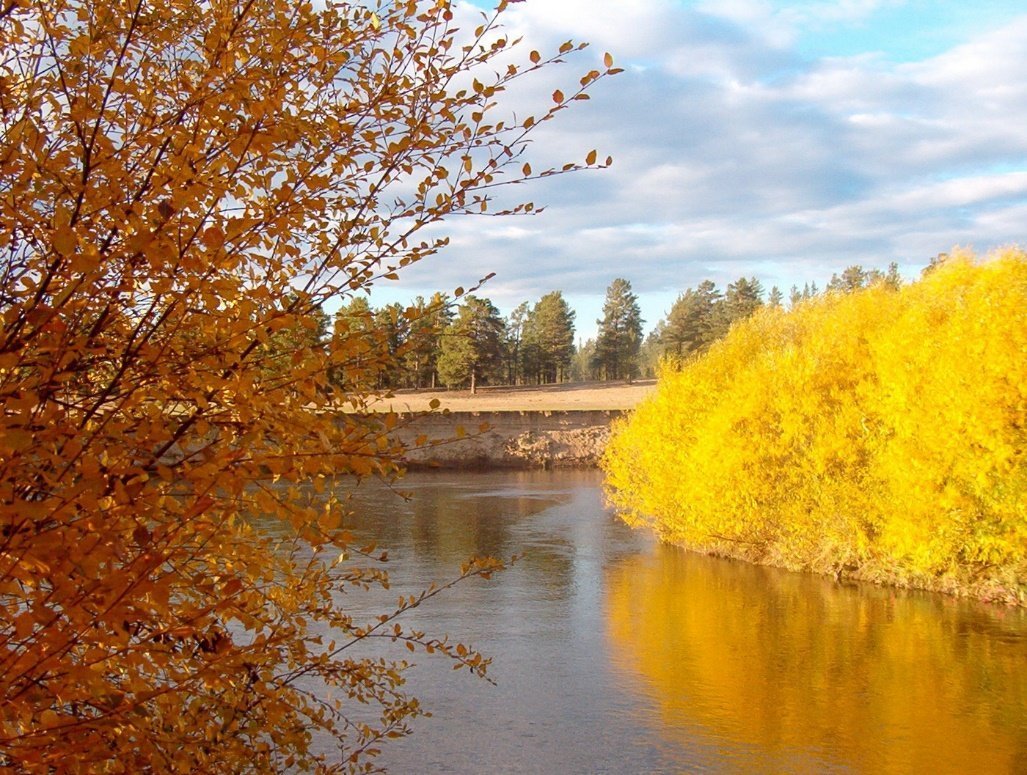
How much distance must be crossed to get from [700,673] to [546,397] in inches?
2438

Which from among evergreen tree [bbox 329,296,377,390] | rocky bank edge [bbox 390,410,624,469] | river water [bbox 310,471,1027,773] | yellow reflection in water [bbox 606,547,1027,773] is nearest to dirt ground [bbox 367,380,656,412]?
rocky bank edge [bbox 390,410,624,469]

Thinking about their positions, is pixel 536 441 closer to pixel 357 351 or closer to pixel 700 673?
pixel 700 673

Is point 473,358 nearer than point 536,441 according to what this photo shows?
No

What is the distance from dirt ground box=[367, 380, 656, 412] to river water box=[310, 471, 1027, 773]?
4161 centimetres

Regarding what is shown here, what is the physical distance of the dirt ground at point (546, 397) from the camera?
68.5 metres

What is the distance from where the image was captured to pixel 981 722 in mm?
12867

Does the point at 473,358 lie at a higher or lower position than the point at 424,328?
higher

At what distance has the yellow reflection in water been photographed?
12.0 metres

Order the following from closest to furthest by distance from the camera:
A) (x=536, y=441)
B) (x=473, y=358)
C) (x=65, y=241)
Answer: (x=65, y=241), (x=536, y=441), (x=473, y=358)

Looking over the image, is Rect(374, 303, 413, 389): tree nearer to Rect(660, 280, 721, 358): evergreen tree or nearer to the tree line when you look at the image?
the tree line

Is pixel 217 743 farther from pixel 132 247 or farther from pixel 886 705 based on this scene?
pixel 886 705

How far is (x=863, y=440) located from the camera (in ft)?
75.3

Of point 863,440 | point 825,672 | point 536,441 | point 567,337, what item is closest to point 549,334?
point 567,337

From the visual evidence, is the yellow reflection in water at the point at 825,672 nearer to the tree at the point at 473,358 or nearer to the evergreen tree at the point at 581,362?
the tree at the point at 473,358
